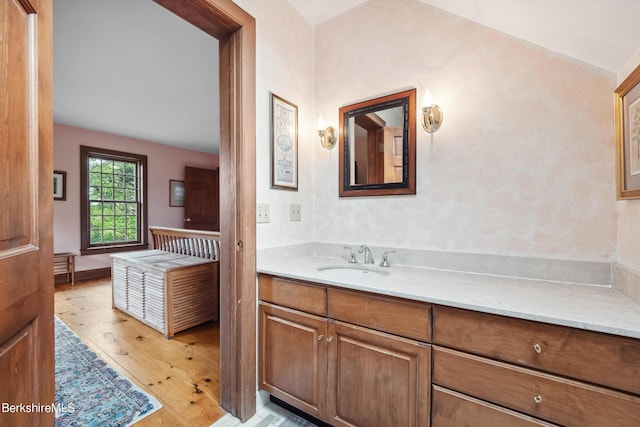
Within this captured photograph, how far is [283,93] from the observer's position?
5.97 ft

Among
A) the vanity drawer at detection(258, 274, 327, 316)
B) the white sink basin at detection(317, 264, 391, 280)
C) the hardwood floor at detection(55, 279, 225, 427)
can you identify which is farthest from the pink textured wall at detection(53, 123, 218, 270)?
the white sink basin at detection(317, 264, 391, 280)

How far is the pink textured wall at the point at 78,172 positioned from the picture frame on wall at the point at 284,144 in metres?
4.67

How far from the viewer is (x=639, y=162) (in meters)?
1.01

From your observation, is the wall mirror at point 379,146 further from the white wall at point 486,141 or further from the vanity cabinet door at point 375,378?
the vanity cabinet door at point 375,378

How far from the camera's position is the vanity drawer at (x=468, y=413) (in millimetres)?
946

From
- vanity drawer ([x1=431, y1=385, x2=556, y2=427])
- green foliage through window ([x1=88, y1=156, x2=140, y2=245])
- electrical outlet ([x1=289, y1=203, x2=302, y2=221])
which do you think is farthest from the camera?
green foliage through window ([x1=88, y1=156, x2=140, y2=245])

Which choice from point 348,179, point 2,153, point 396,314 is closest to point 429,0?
point 348,179

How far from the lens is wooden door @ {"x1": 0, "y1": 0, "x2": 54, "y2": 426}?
2.15 feet

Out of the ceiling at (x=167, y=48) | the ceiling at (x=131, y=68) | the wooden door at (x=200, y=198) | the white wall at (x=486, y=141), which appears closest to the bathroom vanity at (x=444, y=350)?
the white wall at (x=486, y=141)

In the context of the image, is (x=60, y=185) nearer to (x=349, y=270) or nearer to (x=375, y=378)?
(x=349, y=270)

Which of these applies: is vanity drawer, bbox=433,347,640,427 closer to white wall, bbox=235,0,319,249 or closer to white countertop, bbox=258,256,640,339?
white countertop, bbox=258,256,640,339

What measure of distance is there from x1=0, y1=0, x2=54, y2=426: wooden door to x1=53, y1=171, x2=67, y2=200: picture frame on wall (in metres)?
4.86

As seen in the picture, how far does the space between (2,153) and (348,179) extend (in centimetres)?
159

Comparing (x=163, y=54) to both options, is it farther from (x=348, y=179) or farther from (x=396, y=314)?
(x=396, y=314)
